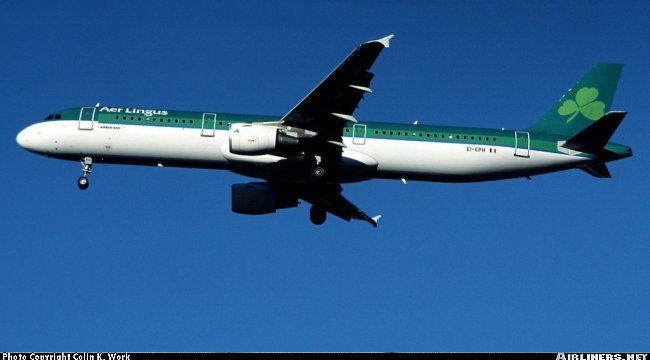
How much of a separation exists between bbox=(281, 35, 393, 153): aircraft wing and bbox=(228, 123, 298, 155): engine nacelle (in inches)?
49.7

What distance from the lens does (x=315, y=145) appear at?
45281mm

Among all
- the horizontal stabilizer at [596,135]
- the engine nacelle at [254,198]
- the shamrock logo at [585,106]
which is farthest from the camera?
the shamrock logo at [585,106]

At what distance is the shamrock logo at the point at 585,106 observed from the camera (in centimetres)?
5121

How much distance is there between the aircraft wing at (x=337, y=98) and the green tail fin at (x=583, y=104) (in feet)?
43.5

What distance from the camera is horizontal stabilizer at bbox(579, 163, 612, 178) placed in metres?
47.7

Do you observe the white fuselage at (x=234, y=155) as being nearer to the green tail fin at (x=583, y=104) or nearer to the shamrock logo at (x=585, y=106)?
the green tail fin at (x=583, y=104)

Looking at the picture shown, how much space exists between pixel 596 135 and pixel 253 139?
58.6 ft

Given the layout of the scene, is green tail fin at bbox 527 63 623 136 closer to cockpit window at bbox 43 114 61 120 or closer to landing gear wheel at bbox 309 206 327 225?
landing gear wheel at bbox 309 206 327 225

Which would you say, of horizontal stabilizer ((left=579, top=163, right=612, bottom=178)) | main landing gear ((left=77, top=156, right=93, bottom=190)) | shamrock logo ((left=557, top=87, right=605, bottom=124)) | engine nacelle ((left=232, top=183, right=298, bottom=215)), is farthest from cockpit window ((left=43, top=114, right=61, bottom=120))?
horizontal stabilizer ((left=579, top=163, right=612, bottom=178))

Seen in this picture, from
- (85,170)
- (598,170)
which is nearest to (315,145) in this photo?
(85,170)

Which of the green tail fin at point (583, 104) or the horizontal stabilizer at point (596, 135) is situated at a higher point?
the green tail fin at point (583, 104)

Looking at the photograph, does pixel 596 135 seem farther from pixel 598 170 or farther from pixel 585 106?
pixel 585 106

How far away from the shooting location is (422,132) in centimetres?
4756

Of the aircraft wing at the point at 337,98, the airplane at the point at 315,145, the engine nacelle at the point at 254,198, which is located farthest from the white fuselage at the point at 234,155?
the engine nacelle at the point at 254,198
